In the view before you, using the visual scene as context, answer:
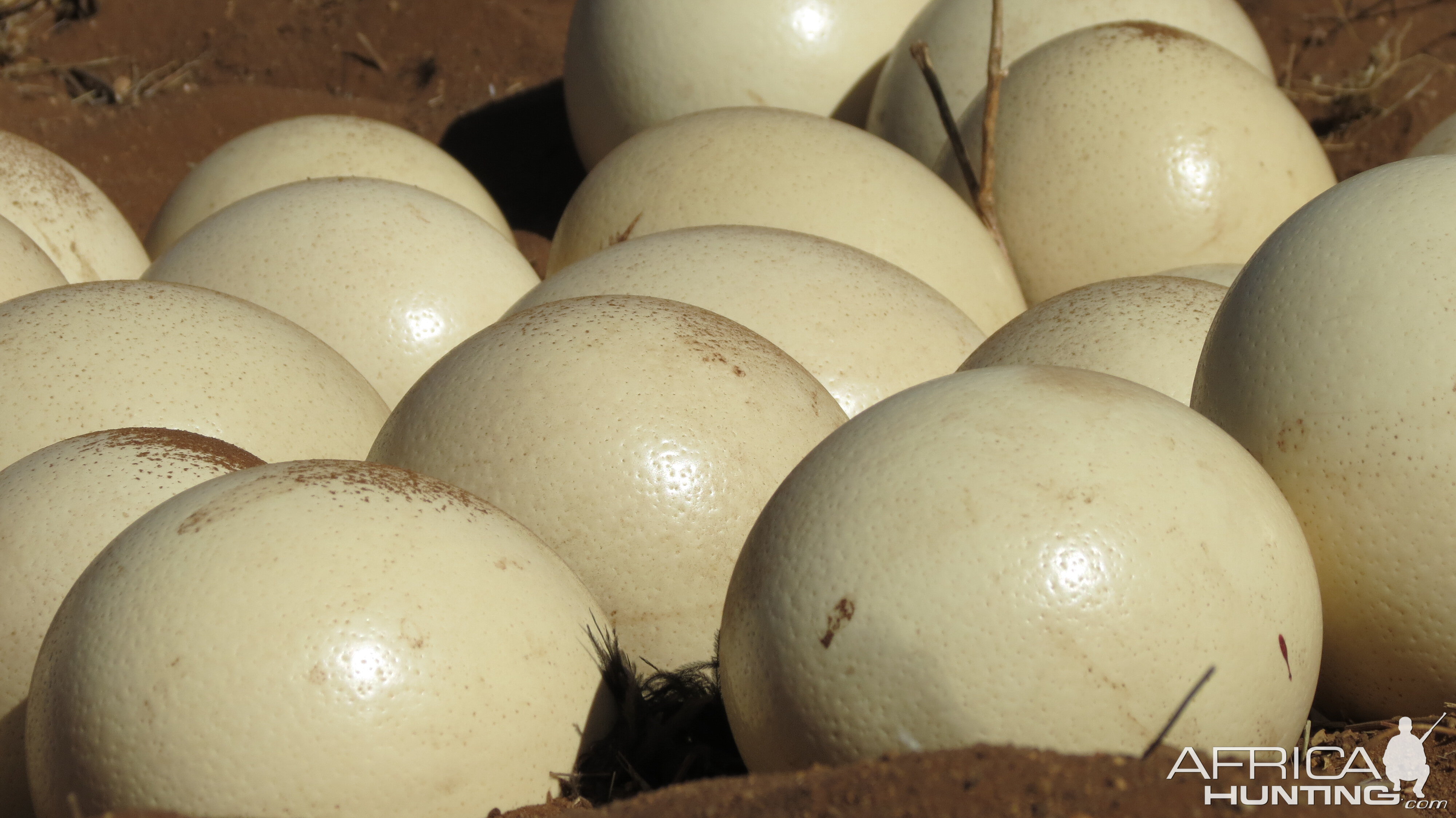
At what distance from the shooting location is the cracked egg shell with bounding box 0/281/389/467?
2.79m

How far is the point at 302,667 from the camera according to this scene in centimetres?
194

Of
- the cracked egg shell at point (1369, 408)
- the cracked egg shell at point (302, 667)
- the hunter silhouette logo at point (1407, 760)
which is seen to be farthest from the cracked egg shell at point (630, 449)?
the hunter silhouette logo at point (1407, 760)

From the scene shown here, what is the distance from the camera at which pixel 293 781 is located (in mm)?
1933

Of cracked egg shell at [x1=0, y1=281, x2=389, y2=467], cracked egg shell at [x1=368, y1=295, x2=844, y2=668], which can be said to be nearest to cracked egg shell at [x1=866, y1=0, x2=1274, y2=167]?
cracked egg shell at [x1=368, y1=295, x2=844, y2=668]

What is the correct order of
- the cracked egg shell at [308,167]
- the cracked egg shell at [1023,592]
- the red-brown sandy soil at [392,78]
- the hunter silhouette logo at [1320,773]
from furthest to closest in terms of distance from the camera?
1. the red-brown sandy soil at [392,78]
2. the cracked egg shell at [308,167]
3. the cracked egg shell at [1023,592]
4. the hunter silhouette logo at [1320,773]

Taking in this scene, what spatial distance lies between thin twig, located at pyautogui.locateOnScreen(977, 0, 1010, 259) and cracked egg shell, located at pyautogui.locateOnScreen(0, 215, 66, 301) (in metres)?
2.57

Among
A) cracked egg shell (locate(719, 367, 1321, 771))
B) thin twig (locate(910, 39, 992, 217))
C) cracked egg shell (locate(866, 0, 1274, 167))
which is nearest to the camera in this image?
cracked egg shell (locate(719, 367, 1321, 771))

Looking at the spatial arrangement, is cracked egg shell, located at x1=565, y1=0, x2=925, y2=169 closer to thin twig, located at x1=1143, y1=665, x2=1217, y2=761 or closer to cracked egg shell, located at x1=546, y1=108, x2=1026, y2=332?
cracked egg shell, located at x1=546, y1=108, x2=1026, y2=332

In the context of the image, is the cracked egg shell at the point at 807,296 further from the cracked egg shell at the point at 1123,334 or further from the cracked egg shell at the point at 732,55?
the cracked egg shell at the point at 732,55

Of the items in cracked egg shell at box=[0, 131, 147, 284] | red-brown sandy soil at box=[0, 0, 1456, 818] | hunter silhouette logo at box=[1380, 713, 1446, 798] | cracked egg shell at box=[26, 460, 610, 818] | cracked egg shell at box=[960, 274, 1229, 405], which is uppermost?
red-brown sandy soil at box=[0, 0, 1456, 818]

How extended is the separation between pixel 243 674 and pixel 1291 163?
3.47 metres

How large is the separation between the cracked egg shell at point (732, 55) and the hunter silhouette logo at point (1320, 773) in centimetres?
324

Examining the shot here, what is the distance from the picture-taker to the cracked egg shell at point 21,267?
3455 millimetres

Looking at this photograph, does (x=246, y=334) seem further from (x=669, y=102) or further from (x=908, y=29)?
(x=908, y=29)
